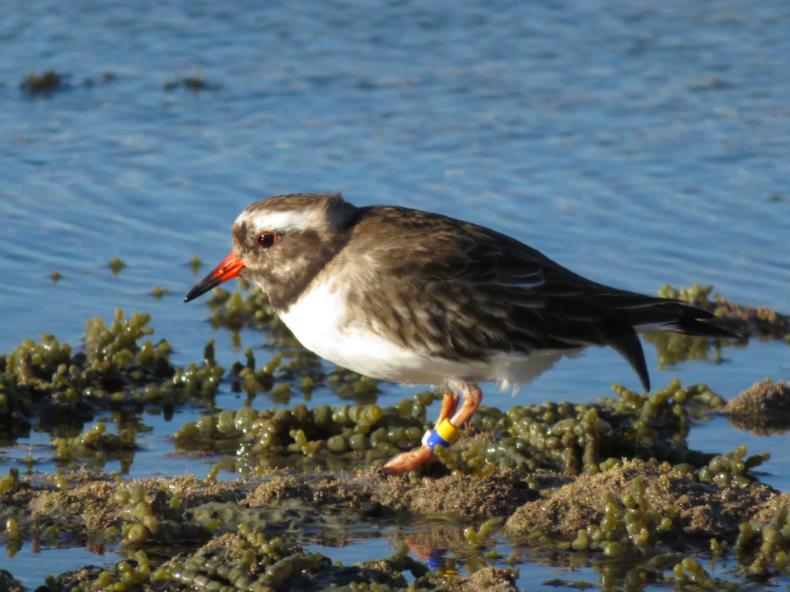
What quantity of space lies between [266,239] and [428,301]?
98 centimetres

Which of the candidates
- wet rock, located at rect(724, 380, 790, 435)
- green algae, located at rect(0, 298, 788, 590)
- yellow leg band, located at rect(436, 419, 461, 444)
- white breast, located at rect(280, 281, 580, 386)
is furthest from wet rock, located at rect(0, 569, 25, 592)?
wet rock, located at rect(724, 380, 790, 435)

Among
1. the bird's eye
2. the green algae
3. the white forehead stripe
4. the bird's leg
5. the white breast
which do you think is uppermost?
the white forehead stripe

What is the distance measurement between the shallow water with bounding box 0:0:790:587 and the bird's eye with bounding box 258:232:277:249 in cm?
128

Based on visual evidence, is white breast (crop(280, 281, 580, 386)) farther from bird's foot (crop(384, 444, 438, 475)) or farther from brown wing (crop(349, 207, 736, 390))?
bird's foot (crop(384, 444, 438, 475))

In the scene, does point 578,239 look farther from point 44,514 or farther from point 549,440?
point 44,514

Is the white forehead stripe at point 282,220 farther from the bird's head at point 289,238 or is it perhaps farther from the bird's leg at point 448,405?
the bird's leg at point 448,405

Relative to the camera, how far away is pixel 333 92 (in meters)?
14.4

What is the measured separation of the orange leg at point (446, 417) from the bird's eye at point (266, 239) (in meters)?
1.27

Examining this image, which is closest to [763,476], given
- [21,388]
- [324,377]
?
[324,377]

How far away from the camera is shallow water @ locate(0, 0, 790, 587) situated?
31.4ft

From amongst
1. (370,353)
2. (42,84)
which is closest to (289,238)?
(370,353)

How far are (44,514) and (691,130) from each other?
31.0 feet

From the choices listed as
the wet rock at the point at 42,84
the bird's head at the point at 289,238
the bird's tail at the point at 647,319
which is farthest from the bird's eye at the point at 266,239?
the wet rock at the point at 42,84

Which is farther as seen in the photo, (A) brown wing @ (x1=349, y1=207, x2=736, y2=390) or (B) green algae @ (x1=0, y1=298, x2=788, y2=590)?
(A) brown wing @ (x1=349, y1=207, x2=736, y2=390)
